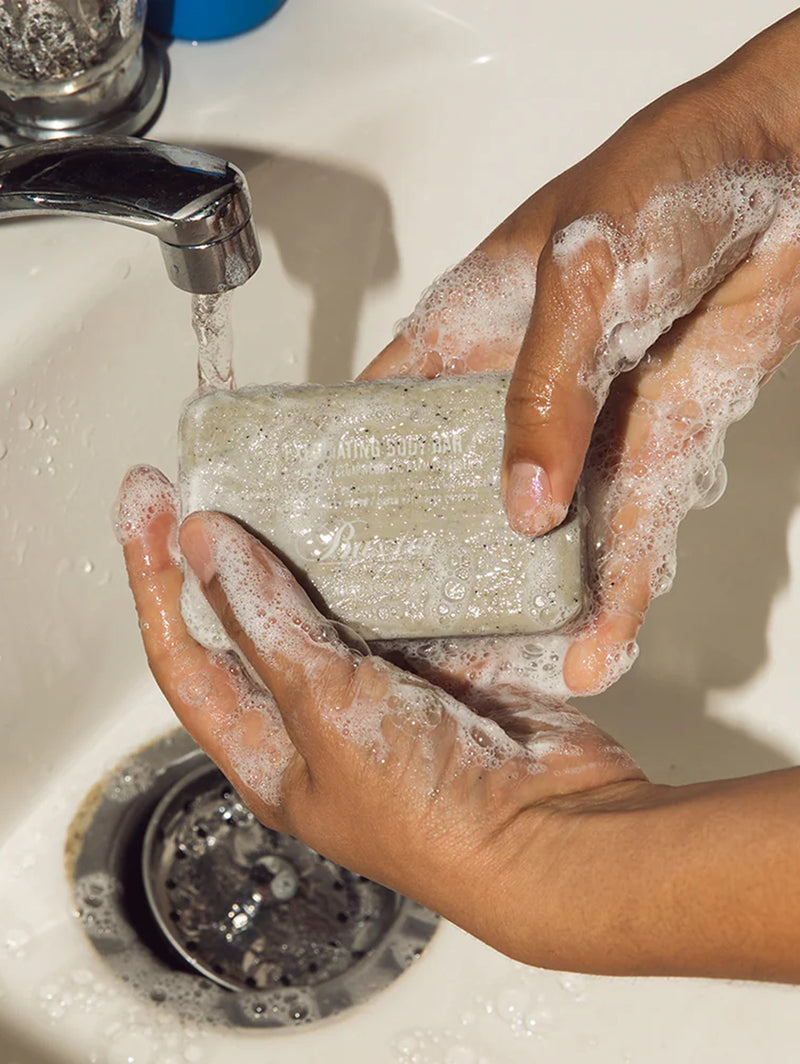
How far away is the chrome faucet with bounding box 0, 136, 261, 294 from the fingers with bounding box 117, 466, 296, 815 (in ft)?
0.56

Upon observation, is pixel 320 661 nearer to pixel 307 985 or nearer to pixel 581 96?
pixel 307 985

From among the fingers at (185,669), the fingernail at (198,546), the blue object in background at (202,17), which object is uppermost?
the blue object in background at (202,17)

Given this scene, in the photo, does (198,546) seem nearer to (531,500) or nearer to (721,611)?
(531,500)

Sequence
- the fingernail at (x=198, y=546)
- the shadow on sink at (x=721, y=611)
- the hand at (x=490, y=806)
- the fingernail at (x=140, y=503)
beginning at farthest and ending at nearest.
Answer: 1. the shadow on sink at (x=721, y=611)
2. the fingernail at (x=140, y=503)
3. the fingernail at (x=198, y=546)
4. the hand at (x=490, y=806)

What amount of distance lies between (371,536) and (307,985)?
0.30 metres

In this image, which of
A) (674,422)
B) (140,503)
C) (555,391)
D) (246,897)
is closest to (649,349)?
(674,422)

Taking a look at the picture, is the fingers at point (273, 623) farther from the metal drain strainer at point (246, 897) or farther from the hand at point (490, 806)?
the metal drain strainer at point (246, 897)

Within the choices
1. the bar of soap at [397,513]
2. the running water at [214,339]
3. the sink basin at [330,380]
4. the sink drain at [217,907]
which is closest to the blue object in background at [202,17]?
the sink basin at [330,380]

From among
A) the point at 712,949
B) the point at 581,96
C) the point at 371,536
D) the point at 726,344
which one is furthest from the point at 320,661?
the point at 581,96

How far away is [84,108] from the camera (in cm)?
66

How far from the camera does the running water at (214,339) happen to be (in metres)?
0.62

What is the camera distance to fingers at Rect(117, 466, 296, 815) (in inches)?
23.3

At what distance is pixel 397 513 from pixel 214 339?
0.15 metres

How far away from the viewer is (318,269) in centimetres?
79
